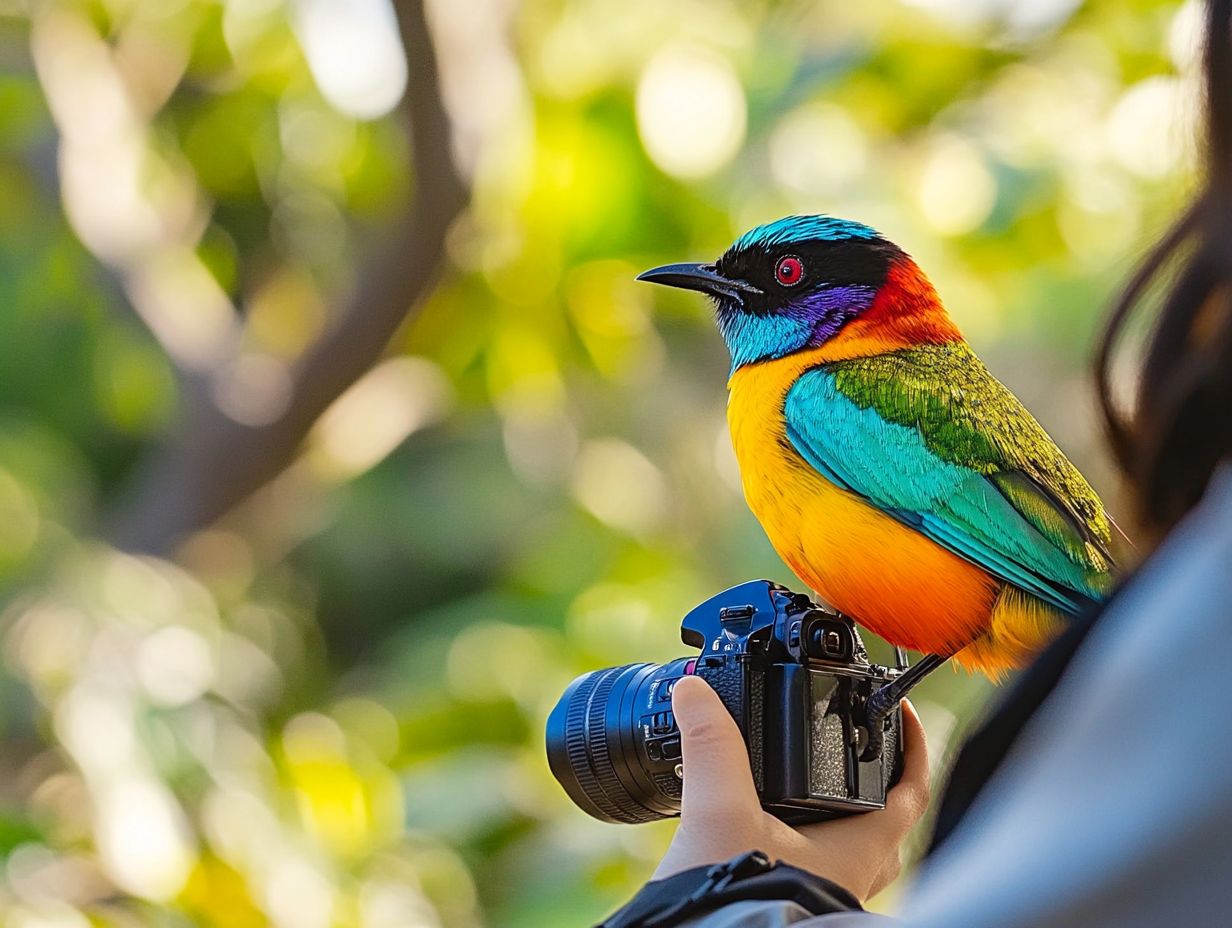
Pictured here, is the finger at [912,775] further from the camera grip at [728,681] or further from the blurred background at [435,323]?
the blurred background at [435,323]

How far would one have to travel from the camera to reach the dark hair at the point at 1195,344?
82 cm

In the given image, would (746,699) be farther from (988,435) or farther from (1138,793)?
(1138,793)

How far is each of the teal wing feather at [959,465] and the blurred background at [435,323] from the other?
2.31 meters

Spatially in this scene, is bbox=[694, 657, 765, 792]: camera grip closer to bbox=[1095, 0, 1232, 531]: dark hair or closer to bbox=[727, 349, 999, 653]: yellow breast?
bbox=[727, 349, 999, 653]: yellow breast

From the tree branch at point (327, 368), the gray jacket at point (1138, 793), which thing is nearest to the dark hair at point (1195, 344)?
the gray jacket at point (1138, 793)

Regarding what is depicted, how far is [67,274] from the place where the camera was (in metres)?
5.80

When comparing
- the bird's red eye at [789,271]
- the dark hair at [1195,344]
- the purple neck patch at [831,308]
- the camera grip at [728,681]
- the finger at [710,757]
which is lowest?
the finger at [710,757]

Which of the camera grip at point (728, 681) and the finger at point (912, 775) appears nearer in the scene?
the camera grip at point (728, 681)

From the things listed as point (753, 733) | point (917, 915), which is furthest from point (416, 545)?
point (917, 915)

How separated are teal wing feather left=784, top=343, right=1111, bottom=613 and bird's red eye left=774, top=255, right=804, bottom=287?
0.14m

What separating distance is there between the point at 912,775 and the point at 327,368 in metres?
3.17

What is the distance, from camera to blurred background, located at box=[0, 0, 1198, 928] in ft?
13.6

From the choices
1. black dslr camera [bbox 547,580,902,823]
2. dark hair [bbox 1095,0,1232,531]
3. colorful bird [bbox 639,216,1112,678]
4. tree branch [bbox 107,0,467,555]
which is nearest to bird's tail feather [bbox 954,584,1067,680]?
colorful bird [bbox 639,216,1112,678]

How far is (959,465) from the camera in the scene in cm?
167
